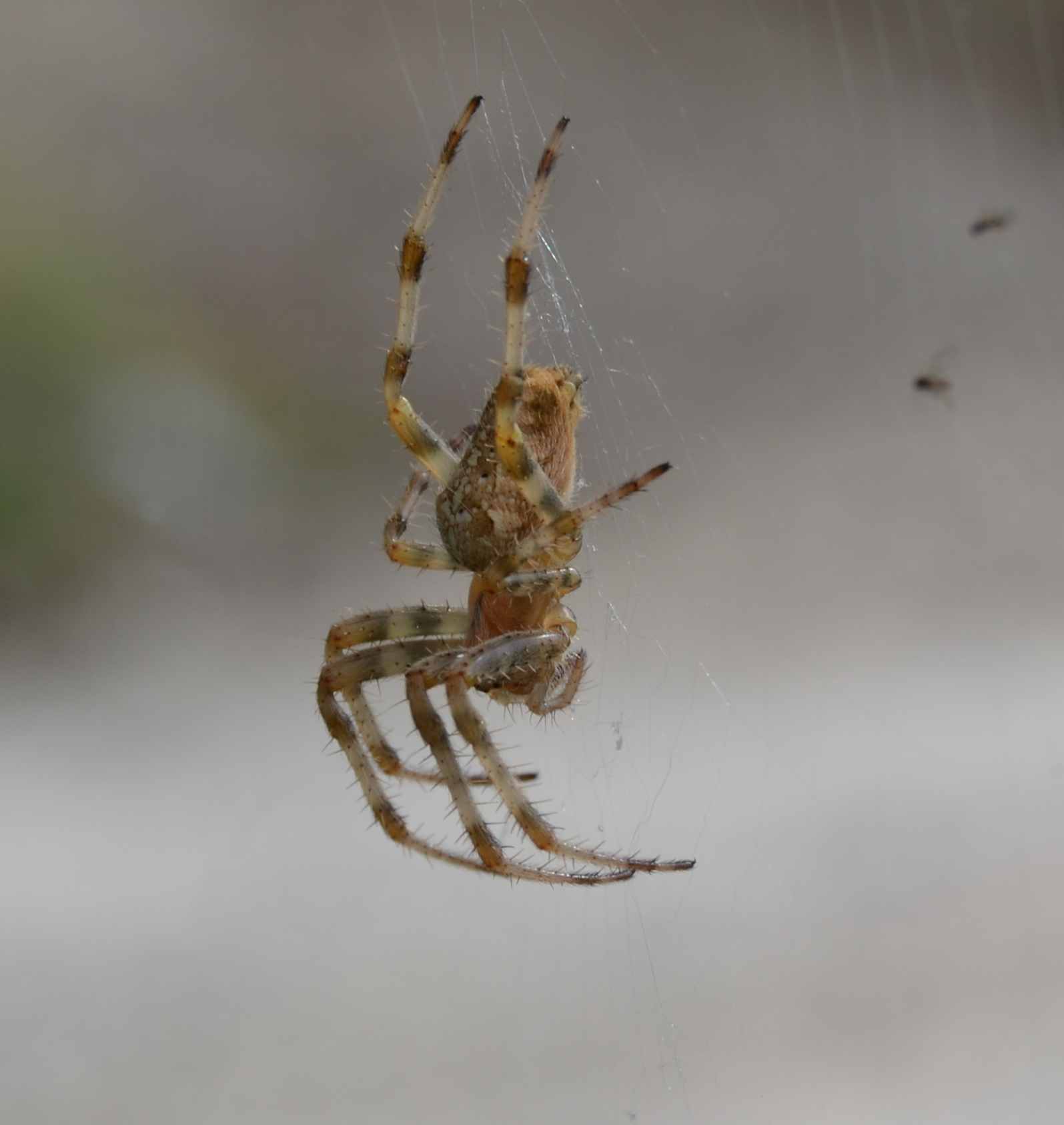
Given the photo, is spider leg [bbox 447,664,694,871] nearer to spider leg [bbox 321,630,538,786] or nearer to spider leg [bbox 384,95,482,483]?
spider leg [bbox 321,630,538,786]

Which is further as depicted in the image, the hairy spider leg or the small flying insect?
the small flying insect

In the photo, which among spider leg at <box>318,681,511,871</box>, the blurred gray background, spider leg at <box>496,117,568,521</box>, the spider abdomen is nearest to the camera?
spider leg at <box>496,117,568,521</box>

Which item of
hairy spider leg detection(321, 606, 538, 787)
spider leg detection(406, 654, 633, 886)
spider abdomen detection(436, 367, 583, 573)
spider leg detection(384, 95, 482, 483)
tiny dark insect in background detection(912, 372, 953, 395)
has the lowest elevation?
spider leg detection(406, 654, 633, 886)

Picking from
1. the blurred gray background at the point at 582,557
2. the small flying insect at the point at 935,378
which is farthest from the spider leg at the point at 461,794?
the small flying insect at the point at 935,378

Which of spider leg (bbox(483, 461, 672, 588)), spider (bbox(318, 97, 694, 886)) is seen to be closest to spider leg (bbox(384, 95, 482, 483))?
spider (bbox(318, 97, 694, 886))

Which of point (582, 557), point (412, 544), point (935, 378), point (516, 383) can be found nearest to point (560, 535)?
point (516, 383)
